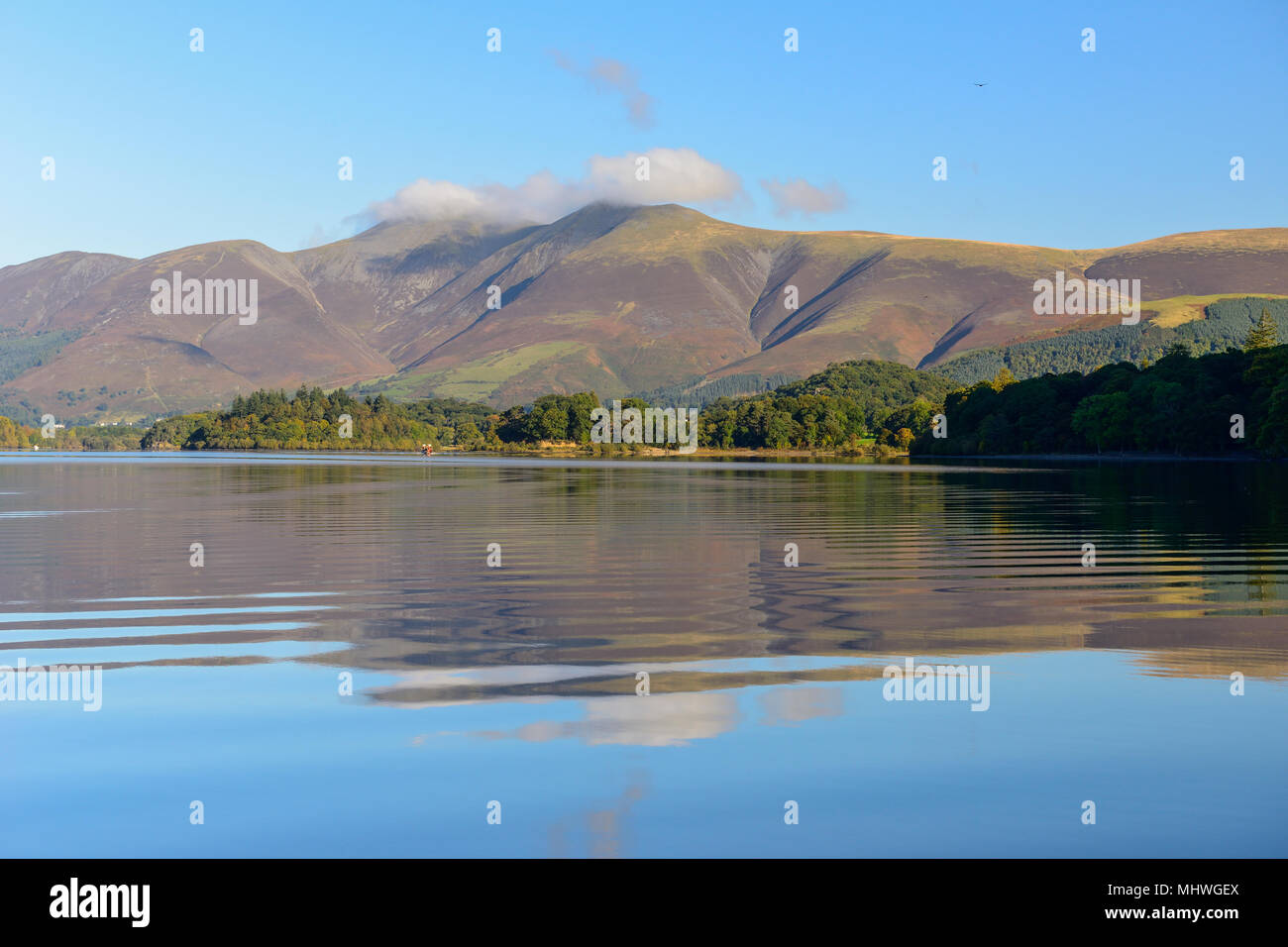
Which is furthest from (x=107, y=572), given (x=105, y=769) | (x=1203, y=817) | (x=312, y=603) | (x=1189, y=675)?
(x=1203, y=817)

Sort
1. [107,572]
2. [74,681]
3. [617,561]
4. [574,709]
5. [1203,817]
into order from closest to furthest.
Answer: [1203,817]
[574,709]
[74,681]
[107,572]
[617,561]

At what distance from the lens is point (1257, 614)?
2200 centimetres

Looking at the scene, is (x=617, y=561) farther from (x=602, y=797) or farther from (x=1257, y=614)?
(x=602, y=797)

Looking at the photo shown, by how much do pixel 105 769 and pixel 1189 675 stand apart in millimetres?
13649

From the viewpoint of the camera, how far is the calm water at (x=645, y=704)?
33.8ft

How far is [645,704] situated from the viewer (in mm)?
14609

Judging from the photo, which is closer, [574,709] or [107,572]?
[574,709]

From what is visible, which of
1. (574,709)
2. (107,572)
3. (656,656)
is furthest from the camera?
(107,572)

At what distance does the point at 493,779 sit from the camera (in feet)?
37.6

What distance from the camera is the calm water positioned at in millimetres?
10289

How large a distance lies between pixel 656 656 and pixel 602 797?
706 centimetres

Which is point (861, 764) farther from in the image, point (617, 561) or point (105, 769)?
point (617, 561)
